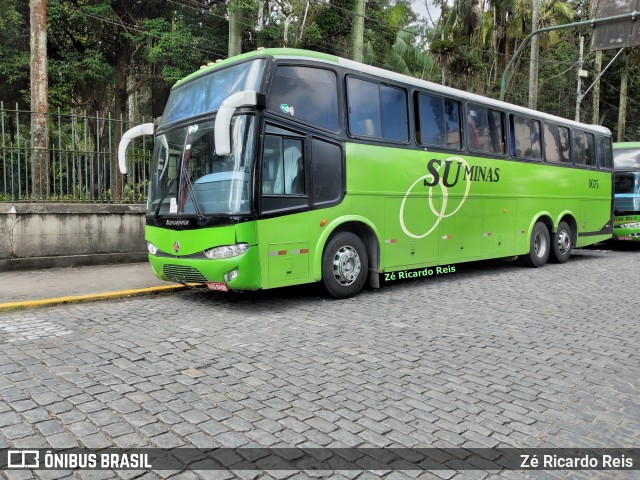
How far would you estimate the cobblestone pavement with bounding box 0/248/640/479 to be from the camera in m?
3.31

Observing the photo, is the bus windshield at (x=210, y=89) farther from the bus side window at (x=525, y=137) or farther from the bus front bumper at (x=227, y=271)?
the bus side window at (x=525, y=137)

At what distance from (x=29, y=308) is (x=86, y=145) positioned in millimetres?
4268

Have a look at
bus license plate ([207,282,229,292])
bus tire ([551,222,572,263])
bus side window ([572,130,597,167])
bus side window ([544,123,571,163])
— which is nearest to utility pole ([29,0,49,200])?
bus license plate ([207,282,229,292])

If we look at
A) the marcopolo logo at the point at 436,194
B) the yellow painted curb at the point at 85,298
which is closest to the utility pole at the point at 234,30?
the marcopolo logo at the point at 436,194

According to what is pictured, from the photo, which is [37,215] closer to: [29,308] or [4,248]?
[4,248]

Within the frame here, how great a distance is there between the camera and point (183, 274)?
6969mm

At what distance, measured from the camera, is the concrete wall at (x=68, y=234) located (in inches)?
363

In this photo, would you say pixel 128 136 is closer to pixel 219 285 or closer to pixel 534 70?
pixel 219 285

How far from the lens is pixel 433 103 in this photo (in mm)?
9148

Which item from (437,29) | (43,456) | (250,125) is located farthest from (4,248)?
(437,29)

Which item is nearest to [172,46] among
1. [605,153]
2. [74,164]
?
[74,164]

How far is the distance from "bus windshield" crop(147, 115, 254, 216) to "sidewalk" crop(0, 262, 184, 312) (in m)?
1.42

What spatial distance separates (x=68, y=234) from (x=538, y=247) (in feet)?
32.9

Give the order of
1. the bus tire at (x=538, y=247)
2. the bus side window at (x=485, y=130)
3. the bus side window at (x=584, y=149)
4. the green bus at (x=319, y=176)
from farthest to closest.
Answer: the bus side window at (x=584, y=149)
the bus tire at (x=538, y=247)
the bus side window at (x=485, y=130)
the green bus at (x=319, y=176)
